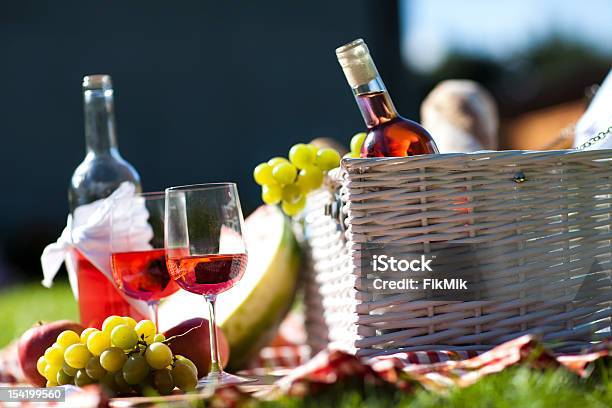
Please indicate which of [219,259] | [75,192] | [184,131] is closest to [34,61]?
[184,131]

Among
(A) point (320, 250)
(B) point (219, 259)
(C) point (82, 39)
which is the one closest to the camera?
(B) point (219, 259)

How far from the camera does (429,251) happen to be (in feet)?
5.65

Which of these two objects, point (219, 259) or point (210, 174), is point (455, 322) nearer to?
point (219, 259)

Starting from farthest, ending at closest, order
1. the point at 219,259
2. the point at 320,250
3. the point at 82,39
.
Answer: the point at 82,39
the point at 320,250
the point at 219,259

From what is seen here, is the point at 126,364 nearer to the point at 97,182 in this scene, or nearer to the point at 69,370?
the point at 69,370

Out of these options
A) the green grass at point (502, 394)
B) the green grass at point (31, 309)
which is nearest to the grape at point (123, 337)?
the green grass at point (502, 394)

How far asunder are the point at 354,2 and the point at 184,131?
2.25 m

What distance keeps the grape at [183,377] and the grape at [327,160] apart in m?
0.66

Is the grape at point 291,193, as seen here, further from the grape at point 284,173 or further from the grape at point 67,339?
the grape at point 67,339

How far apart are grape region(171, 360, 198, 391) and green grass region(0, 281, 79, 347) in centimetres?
252

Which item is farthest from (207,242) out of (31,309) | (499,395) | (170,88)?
(170,88)

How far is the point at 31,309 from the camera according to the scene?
221 inches

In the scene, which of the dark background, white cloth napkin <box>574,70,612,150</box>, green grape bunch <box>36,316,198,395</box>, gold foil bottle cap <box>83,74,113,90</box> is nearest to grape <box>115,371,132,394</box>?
green grape bunch <box>36,316,198,395</box>

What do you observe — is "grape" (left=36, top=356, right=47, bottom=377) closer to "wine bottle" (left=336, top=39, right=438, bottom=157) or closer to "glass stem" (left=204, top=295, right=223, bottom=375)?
"glass stem" (left=204, top=295, right=223, bottom=375)
